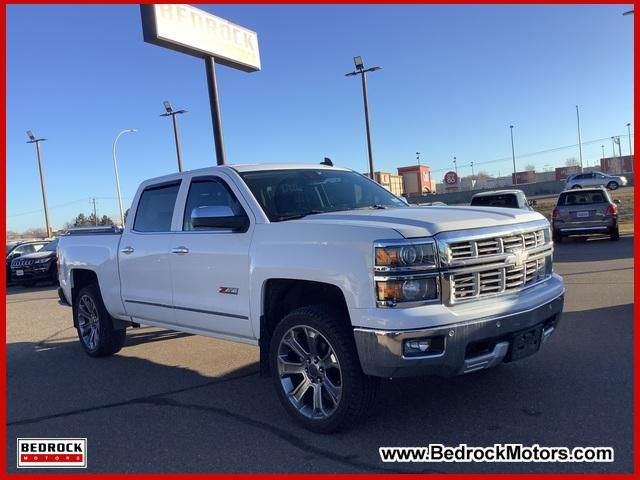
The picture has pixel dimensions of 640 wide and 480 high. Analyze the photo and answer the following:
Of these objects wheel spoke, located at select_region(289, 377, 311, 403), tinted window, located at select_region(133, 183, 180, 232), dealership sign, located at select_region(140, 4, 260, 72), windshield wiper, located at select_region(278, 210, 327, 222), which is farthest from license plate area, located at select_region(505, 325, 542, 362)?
dealership sign, located at select_region(140, 4, 260, 72)

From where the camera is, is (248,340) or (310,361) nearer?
(310,361)

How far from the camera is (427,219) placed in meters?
4.08

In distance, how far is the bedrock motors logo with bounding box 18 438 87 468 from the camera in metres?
4.12

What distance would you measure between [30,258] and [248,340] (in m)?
16.4

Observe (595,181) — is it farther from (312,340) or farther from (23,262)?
(312,340)

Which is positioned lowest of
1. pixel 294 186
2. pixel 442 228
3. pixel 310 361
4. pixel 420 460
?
pixel 420 460

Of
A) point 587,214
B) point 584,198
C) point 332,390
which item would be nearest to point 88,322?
point 332,390

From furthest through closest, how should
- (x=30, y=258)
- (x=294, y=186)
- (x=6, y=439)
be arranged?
(x=30, y=258)
(x=294, y=186)
(x=6, y=439)

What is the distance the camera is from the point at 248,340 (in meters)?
4.89

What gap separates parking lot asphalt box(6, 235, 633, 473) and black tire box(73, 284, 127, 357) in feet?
0.50

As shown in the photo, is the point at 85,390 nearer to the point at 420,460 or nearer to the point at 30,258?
the point at 420,460

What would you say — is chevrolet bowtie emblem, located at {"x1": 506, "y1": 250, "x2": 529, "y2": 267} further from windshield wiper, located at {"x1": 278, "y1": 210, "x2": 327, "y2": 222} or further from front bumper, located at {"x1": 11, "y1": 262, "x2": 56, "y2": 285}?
front bumper, located at {"x1": 11, "y1": 262, "x2": 56, "y2": 285}

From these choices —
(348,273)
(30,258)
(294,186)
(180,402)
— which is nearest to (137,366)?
(180,402)

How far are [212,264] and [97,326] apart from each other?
279 cm
